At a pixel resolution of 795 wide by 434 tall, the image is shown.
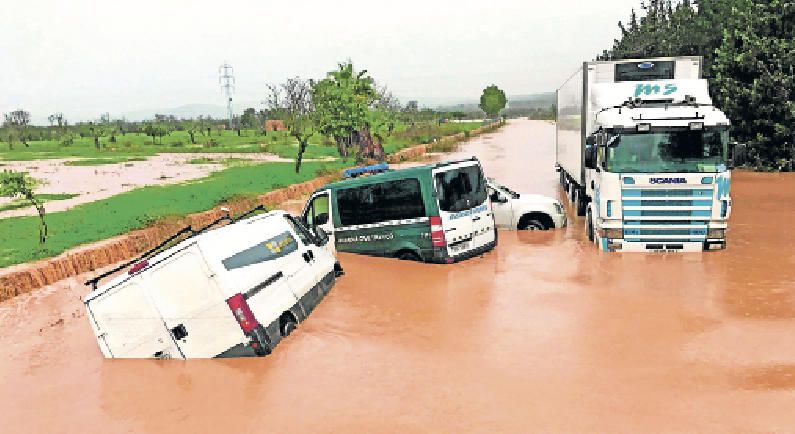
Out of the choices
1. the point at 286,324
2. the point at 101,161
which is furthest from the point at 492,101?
the point at 286,324

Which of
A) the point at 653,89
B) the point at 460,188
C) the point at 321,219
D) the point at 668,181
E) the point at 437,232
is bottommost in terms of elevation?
the point at 437,232

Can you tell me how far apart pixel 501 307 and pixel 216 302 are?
14.8 feet

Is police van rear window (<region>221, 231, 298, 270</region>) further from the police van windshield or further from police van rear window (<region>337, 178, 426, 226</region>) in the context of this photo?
the police van windshield

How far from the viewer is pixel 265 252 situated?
25.6 ft

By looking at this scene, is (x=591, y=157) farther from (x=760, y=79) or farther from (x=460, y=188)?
(x=760, y=79)

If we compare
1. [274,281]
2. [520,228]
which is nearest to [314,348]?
[274,281]

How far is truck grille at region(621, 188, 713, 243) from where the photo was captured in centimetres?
1138

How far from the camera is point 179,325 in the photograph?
717 centimetres

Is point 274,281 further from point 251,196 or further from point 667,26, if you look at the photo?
point 667,26

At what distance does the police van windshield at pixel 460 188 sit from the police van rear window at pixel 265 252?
3.42m

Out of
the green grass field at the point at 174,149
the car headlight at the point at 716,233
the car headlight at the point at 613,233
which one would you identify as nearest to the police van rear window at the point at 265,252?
the car headlight at the point at 613,233

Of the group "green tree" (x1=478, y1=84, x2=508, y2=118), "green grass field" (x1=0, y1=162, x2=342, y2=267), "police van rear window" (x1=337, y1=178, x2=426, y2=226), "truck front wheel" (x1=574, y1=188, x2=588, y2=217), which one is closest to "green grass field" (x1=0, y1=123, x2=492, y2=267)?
"green grass field" (x1=0, y1=162, x2=342, y2=267)

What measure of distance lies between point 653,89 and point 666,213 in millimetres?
3238

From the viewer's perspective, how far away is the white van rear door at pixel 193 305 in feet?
23.0
